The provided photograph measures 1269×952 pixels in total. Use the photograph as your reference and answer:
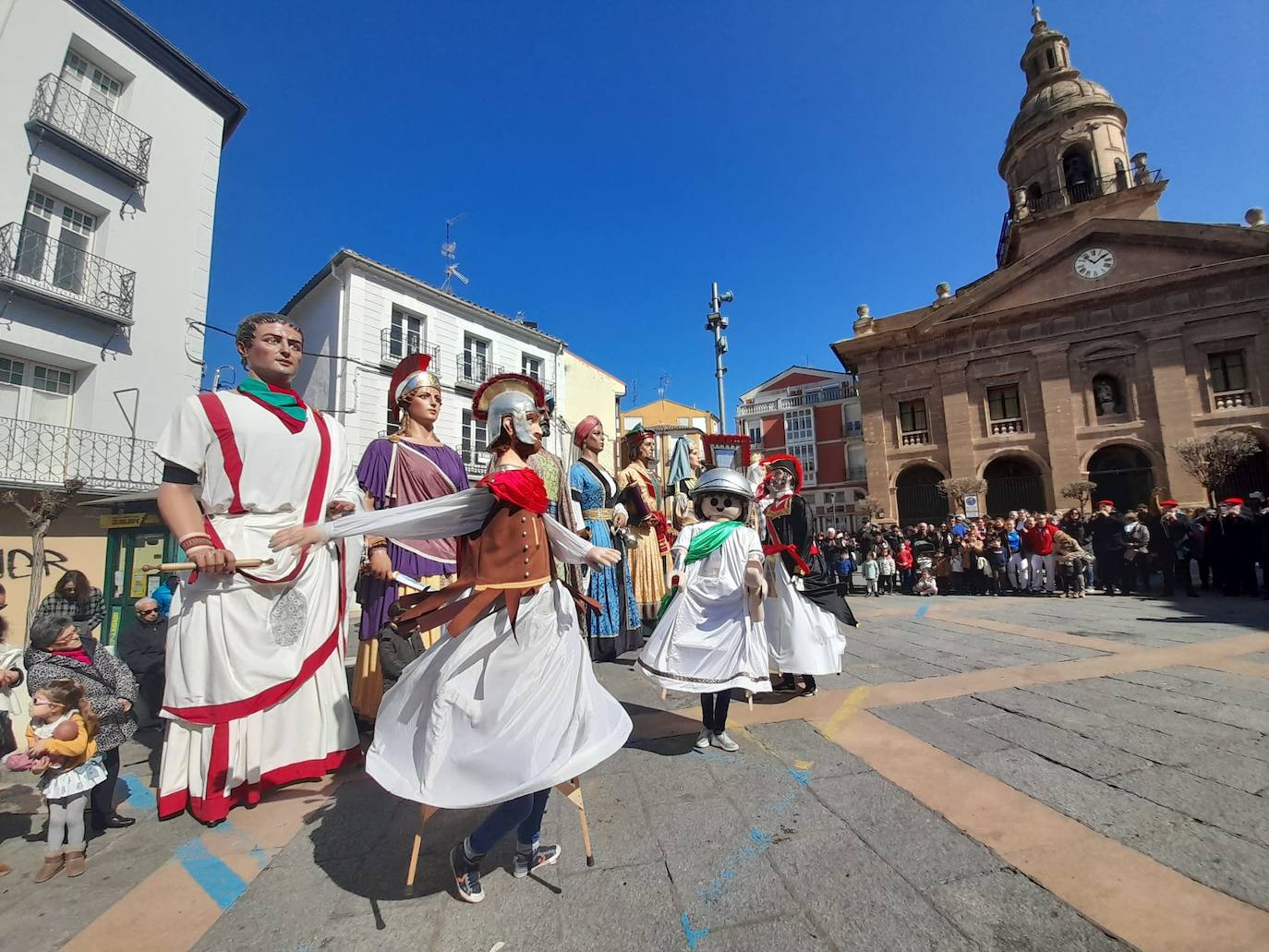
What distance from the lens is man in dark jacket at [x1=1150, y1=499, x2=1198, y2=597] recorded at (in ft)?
34.1

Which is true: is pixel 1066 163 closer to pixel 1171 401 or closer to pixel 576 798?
pixel 1171 401

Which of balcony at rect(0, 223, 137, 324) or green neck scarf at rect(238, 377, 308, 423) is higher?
balcony at rect(0, 223, 137, 324)

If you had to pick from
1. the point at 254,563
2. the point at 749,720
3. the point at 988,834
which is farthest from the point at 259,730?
the point at 988,834

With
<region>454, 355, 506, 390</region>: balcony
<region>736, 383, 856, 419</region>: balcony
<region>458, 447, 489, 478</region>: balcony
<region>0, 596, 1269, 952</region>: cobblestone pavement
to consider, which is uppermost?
<region>736, 383, 856, 419</region>: balcony

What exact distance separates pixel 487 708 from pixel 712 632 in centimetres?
178

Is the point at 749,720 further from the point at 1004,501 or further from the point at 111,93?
the point at 1004,501

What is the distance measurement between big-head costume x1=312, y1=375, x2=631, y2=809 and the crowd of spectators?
24.5 ft

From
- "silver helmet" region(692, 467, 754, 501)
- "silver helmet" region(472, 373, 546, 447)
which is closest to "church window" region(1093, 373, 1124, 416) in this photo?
"silver helmet" region(692, 467, 754, 501)

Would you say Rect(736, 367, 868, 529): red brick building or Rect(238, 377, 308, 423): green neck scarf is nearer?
Rect(238, 377, 308, 423): green neck scarf

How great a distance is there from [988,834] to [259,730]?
129 inches


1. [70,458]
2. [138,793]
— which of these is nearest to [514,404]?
[138,793]

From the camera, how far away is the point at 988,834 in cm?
216

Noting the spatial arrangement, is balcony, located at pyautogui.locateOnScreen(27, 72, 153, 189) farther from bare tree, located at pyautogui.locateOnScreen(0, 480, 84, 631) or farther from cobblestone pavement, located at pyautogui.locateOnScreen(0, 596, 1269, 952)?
cobblestone pavement, located at pyautogui.locateOnScreen(0, 596, 1269, 952)

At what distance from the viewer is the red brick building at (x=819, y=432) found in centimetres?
4419
